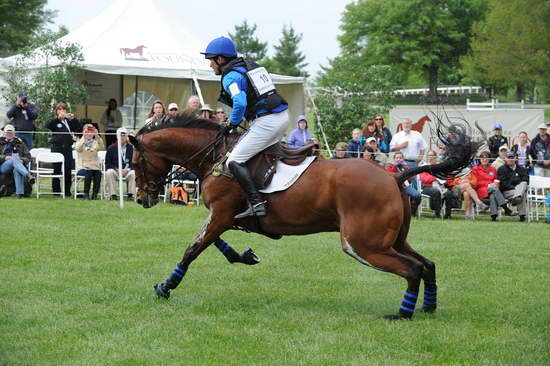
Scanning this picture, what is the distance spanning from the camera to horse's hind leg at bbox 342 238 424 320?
22.4 ft

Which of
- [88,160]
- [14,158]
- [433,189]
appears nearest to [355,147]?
[433,189]

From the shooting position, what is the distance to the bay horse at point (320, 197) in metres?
6.85

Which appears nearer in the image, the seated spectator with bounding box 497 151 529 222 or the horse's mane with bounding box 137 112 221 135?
the horse's mane with bounding box 137 112 221 135

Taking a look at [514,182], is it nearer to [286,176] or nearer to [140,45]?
[286,176]

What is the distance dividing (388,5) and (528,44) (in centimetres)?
1669

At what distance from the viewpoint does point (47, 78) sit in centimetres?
2012

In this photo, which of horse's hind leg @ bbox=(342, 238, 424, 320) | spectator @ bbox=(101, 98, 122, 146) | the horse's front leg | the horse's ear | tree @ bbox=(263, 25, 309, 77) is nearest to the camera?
horse's hind leg @ bbox=(342, 238, 424, 320)

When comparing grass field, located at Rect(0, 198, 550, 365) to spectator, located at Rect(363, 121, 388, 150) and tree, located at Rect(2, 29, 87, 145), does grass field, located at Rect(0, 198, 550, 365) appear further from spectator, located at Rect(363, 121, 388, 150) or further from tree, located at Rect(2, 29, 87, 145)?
tree, located at Rect(2, 29, 87, 145)

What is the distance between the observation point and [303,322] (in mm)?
6785

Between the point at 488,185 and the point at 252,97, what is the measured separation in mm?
9855

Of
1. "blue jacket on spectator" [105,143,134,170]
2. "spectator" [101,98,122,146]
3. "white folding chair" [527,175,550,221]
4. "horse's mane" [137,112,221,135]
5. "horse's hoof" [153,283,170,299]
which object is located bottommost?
"horse's hoof" [153,283,170,299]

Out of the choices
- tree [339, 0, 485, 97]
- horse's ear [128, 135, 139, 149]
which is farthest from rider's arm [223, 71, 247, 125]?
tree [339, 0, 485, 97]

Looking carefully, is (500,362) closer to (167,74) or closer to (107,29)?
(167,74)

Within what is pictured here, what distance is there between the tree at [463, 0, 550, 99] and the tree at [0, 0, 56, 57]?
29.4m
